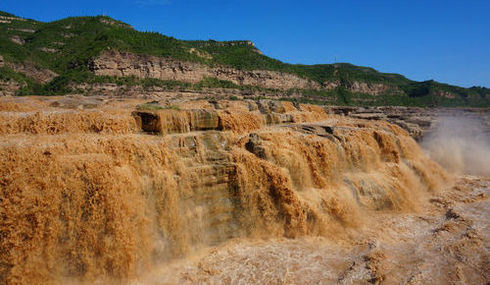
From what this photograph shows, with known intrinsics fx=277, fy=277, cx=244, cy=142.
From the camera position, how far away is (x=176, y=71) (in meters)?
48.2

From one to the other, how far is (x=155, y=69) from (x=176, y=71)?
3888 mm

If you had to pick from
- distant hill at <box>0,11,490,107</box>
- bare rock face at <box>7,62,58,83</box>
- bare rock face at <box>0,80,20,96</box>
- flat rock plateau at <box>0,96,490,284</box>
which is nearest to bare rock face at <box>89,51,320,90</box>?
distant hill at <box>0,11,490,107</box>

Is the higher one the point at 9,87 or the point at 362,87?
the point at 362,87

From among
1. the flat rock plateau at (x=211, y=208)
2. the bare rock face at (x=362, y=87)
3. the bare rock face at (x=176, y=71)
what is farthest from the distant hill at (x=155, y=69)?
the flat rock plateau at (x=211, y=208)

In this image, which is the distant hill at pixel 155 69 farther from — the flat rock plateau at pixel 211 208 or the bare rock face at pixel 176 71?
the flat rock plateau at pixel 211 208

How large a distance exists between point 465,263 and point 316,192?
16.9 feet

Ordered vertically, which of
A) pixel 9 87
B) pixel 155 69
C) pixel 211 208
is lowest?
pixel 211 208

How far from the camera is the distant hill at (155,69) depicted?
36.6 meters

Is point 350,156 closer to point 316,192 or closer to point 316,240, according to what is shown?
point 316,192

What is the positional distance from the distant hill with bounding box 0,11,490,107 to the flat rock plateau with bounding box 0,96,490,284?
2851 centimetres

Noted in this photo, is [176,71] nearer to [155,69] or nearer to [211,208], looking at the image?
[155,69]

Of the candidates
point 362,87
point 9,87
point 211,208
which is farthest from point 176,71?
point 362,87

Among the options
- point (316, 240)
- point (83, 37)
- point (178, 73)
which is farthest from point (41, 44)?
point (316, 240)

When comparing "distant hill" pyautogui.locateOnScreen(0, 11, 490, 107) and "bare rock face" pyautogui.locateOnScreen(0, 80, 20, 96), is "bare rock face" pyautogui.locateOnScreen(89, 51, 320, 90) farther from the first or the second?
"bare rock face" pyautogui.locateOnScreen(0, 80, 20, 96)
